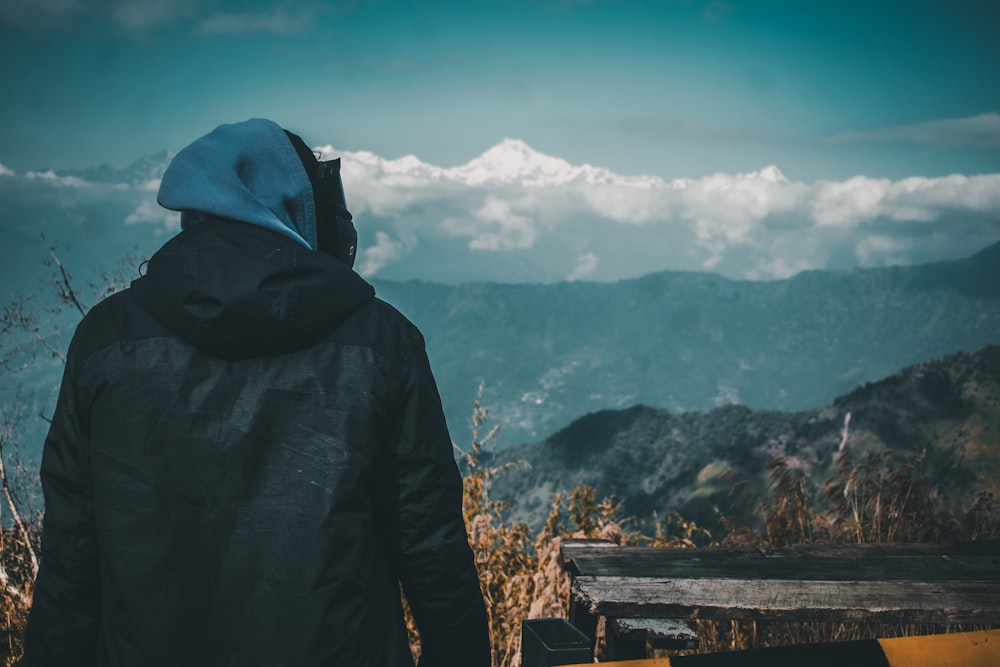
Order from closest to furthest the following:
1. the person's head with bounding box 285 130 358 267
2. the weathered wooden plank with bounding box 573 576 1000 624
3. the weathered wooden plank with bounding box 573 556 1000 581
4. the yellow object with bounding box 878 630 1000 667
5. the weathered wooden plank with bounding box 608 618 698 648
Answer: the person's head with bounding box 285 130 358 267
the yellow object with bounding box 878 630 1000 667
the weathered wooden plank with bounding box 608 618 698 648
the weathered wooden plank with bounding box 573 576 1000 624
the weathered wooden plank with bounding box 573 556 1000 581

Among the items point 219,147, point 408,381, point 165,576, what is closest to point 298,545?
point 165,576

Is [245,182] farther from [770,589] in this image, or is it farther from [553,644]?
[770,589]

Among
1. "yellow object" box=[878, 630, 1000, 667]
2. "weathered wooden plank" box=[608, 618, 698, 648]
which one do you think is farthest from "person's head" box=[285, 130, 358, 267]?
"yellow object" box=[878, 630, 1000, 667]

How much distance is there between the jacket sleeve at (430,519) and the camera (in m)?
1.78

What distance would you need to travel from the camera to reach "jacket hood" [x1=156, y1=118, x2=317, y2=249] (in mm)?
1760

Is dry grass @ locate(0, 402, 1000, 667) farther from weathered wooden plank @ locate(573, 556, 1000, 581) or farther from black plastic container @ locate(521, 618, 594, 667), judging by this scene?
black plastic container @ locate(521, 618, 594, 667)

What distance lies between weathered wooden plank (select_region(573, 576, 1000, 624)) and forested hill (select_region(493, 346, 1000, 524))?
292 centimetres

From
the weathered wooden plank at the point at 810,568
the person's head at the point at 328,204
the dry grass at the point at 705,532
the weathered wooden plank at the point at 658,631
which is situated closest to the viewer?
the person's head at the point at 328,204

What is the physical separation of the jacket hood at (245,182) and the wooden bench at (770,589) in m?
1.66

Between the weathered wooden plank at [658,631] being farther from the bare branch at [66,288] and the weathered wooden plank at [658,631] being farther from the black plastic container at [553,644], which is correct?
the bare branch at [66,288]

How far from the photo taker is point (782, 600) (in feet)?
8.71

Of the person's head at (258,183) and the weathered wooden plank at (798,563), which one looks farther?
the weathered wooden plank at (798,563)

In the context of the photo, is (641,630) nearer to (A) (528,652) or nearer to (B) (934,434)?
(A) (528,652)

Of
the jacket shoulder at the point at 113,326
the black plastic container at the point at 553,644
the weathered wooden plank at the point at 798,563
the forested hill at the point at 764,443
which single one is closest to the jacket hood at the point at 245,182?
the jacket shoulder at the point at 113,326
